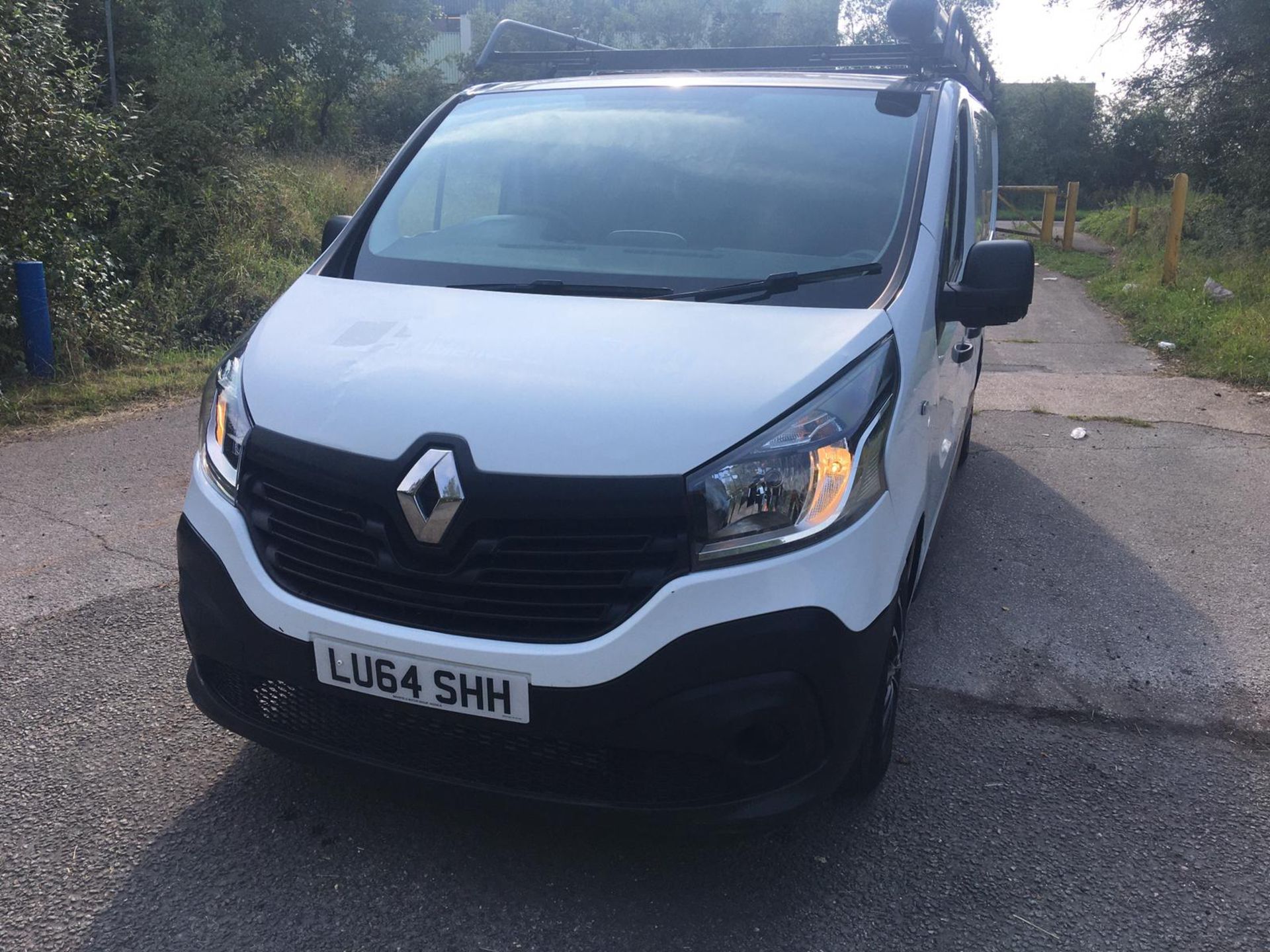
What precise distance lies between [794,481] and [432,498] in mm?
748

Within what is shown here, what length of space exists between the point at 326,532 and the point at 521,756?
64cm

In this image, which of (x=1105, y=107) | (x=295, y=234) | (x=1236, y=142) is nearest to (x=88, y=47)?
(x=295, y=234)

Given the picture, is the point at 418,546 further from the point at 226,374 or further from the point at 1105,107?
the point at 1105,107

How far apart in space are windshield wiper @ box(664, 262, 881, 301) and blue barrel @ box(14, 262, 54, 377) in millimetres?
5957

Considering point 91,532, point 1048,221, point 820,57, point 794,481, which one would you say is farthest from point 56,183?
point 1048,221

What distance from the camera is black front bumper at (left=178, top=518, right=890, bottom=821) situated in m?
2.13

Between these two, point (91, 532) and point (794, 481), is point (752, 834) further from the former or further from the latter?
point (91, 532)

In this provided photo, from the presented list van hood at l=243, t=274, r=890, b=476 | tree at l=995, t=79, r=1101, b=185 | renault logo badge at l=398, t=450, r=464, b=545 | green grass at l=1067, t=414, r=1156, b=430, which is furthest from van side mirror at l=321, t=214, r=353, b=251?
tree at l=995, t=79, r=1101, b=185

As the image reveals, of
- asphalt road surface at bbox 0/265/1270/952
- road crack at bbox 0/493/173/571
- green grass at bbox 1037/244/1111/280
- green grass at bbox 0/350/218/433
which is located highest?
asphalt road surface at bbox 0/265/1270/952

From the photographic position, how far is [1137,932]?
2.36 metres

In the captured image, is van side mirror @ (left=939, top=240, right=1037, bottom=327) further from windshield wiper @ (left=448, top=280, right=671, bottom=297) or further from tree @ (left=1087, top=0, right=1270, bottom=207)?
tree @ (left=1087, top=0, right=1270, bottom=207)

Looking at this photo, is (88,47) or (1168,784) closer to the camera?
(1168,784)

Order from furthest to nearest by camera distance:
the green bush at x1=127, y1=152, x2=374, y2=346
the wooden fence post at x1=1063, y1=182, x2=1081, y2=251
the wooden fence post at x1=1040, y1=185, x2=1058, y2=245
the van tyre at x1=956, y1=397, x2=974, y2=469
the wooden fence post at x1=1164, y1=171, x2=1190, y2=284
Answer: the wooden fence post at x1=1040, y1=185, x2=1058, y2=245 < the wooden fence post at x1=1063, y1=182, x2=1081, y2=251 < the wooden fence post at x1=1164, y1=171, x2=1190, y2=284 < the green bush at x1=127, y1=152, x2=374, y2=346 < the van tyre at x1=956, y1=397, x2=974, y2=469

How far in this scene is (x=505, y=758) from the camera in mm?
2326
